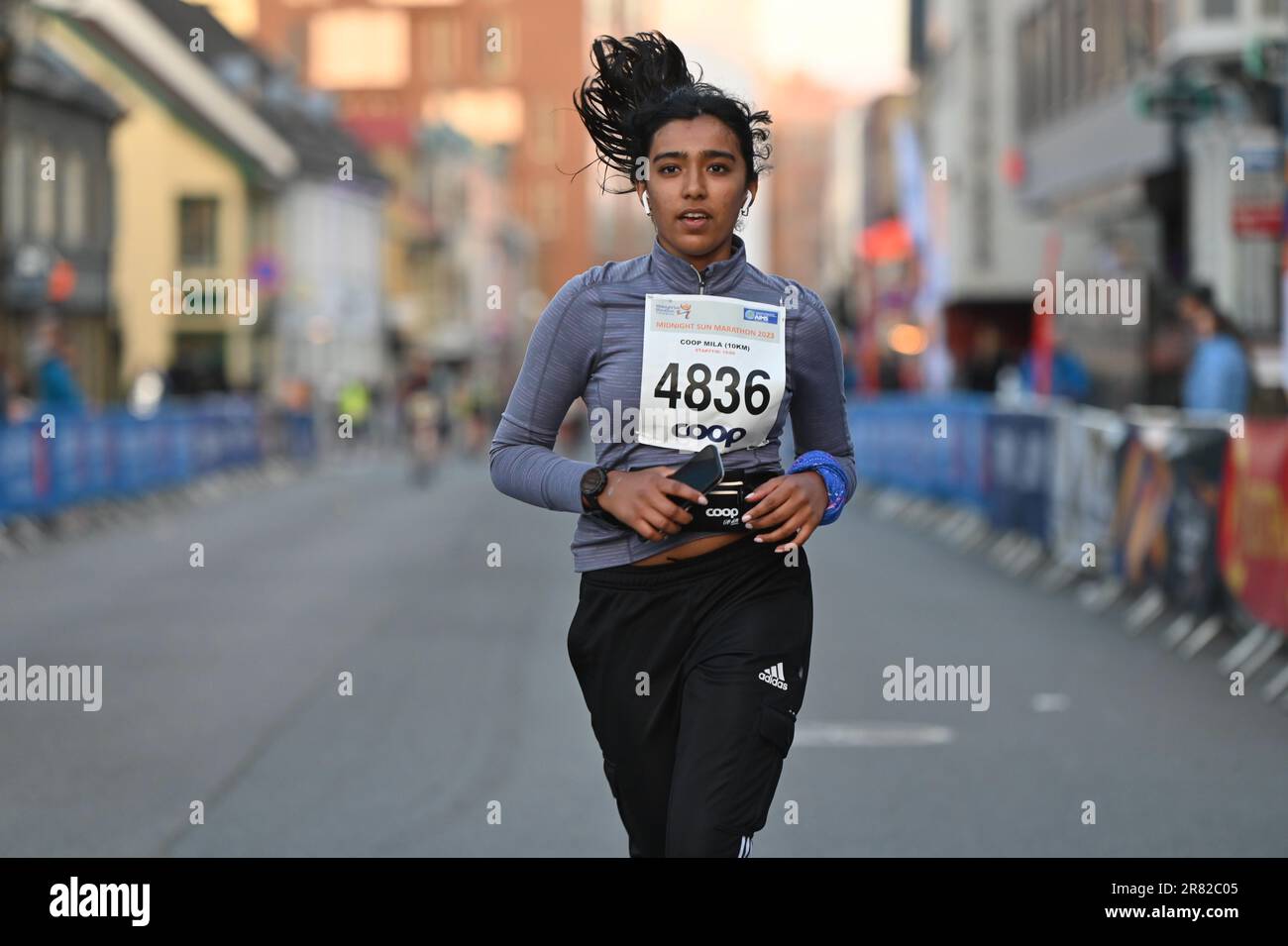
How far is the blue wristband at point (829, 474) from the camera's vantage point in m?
4.27

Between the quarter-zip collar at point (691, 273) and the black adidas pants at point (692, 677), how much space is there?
495mm

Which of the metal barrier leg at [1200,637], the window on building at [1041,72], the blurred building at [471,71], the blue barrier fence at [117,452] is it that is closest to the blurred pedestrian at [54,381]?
the blue barrier fence at [117,452]

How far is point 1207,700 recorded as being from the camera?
10.4 meters

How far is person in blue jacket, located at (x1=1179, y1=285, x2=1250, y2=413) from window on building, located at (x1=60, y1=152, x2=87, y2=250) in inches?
1236

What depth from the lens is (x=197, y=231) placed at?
58531mm

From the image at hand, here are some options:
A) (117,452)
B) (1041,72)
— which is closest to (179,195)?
(1041,72)

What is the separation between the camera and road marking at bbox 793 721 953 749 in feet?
30.4

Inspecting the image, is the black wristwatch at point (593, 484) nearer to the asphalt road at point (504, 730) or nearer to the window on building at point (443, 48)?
the asphalt road at point (504, 730)

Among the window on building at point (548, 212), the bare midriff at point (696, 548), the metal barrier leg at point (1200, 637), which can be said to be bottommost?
the metal barrier leg at point (1200, 637)

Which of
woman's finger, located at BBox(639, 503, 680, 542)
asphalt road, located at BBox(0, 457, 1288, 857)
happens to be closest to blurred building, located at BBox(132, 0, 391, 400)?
asphalt road, located at BBox(0, 457, 1288, 857)

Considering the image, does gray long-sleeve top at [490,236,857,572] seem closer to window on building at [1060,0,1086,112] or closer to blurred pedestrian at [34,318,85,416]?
blurred pedestrian at [34,318,85,416]
